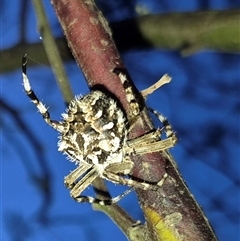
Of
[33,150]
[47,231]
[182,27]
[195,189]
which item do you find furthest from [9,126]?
[182,27]

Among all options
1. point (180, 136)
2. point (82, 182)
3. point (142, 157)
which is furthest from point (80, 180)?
point (180, 136)

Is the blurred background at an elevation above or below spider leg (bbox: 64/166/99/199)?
above

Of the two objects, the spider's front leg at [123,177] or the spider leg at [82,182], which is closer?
the spider's front leg at [123,177]

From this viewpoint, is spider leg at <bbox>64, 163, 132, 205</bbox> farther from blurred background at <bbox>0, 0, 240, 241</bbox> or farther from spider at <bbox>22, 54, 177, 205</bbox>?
blurred background at <bbox>0, 0, 240, 241</bbox>

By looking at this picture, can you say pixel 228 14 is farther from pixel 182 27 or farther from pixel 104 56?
pixel 104 56

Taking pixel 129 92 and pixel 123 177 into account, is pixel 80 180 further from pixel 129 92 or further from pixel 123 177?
pixel 129 92

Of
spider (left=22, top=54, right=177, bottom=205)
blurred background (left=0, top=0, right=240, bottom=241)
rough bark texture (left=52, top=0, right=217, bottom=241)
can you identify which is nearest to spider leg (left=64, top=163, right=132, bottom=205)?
spider (left=22, top=54, right=177, bottom=205)

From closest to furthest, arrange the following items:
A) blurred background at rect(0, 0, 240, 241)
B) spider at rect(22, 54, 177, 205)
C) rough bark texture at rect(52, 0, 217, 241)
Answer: rough bark texture at rect(52, 0, 217, 241), spider at rect(22, 54, 177, 205), blurred background at rect(0, 0, 240, 241)

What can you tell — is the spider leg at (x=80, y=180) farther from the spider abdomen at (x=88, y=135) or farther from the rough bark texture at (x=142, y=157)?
the rough bark texture at (x=142, y=157)

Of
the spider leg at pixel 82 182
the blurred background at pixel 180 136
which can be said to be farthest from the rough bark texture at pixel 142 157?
the blurred background at pixel 180 136
